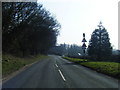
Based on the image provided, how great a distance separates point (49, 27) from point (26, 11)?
26.3 m

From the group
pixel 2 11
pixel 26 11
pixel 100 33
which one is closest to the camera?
pixel 2 11

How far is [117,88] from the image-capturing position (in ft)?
45.1

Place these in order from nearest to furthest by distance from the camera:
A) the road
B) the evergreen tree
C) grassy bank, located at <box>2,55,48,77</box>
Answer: the road
grassy bank, located at <box>2,55,48,77</box>
the evergreen tree

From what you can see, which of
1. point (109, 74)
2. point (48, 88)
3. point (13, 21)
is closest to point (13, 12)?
point (13, 21)

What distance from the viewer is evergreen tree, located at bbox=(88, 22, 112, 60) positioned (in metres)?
76.2

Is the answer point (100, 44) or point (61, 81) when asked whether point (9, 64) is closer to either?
point (61, 81)

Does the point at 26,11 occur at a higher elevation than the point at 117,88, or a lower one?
higher

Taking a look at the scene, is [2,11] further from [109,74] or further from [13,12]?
[109,74]

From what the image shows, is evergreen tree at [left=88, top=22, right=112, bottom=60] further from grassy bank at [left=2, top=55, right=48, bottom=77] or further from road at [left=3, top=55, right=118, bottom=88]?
road at [left=3, top=55, right=118, bottom=88]

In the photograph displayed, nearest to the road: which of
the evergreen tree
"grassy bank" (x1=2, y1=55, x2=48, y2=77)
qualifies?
"grassy bank" (x1=2, y1=55, x2=48, y2=77)

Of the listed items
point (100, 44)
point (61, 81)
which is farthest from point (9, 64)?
point (100, 44)

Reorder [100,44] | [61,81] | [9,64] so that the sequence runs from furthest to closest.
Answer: [100,44], [9,64], [61,81]

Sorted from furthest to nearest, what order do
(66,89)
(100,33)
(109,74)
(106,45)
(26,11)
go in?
1. (100,33)
2. (106,45)
3. (26,11)
4. (109,74)
5. (66,89)

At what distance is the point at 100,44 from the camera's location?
264 ft
